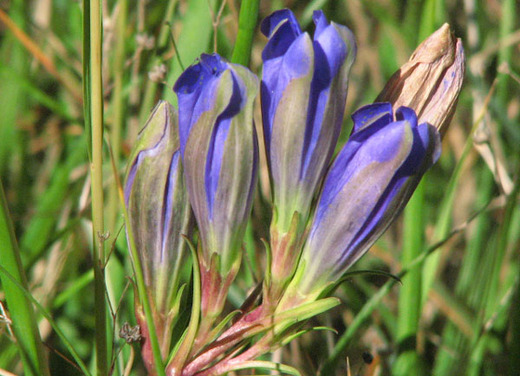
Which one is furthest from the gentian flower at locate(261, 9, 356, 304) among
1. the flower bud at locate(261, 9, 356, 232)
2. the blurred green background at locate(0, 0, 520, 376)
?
the blurred green background at locate(0, 0, 520, 376)

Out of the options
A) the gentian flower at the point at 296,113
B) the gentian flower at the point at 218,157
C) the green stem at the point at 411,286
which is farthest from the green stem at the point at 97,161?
the green stem at the point at 411,286

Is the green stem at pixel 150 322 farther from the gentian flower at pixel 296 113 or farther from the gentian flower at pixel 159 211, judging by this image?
the gentian flower at pixel 296 113

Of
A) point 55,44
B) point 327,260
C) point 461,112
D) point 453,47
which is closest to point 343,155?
point 327,260

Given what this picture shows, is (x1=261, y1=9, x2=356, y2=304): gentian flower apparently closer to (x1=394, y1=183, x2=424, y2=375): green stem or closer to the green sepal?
the green sepal

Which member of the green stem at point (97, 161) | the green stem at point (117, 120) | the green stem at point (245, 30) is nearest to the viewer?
the green stem at point (97, 161)

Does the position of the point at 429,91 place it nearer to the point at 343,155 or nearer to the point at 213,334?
the point at 343,155
